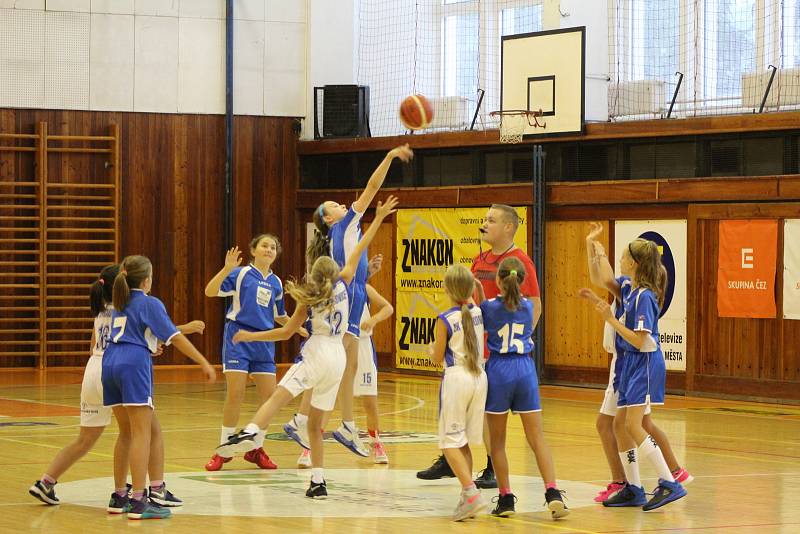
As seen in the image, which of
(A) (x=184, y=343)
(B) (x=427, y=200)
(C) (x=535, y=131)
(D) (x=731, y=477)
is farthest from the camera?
(B) (x=427, y=200)

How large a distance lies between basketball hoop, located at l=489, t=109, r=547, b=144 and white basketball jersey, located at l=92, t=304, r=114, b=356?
11.0 metres

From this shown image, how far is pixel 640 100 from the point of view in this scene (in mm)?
18547

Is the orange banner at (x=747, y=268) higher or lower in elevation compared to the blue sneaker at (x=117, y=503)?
higher

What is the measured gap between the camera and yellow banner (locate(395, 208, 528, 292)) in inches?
765

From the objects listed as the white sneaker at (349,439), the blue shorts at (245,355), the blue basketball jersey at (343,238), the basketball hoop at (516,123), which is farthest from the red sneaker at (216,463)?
the basketball hoop at (516,123)

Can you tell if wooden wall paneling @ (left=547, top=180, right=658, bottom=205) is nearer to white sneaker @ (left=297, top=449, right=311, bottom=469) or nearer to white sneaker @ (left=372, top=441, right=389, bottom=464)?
white sneaker @ (left=372, top=441, right=389, bottom=464)

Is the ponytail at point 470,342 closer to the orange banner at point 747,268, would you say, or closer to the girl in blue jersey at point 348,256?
the girl in blue jersey at point 348,256

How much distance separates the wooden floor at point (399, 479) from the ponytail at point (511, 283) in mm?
1350

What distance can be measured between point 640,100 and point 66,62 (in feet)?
30.8

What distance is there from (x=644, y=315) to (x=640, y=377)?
41cm

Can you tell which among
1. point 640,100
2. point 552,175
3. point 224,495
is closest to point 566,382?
point 552,175

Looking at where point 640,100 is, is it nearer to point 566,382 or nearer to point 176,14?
point 566,382

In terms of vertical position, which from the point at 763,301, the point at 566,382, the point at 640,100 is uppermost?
the point at 640,100

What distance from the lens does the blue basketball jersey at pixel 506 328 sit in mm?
7891
